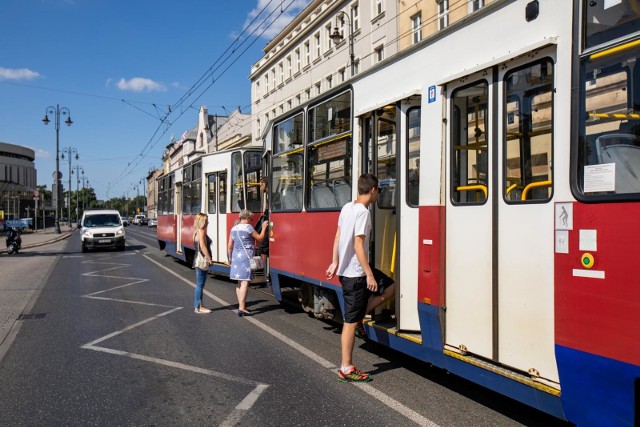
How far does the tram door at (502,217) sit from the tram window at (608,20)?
1.24 feet

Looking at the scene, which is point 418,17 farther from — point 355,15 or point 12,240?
point 12,240

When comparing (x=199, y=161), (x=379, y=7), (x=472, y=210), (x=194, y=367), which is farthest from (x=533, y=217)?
(x=379, y=7)

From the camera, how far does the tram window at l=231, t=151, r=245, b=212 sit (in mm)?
12539

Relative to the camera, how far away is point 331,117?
21.9 feet

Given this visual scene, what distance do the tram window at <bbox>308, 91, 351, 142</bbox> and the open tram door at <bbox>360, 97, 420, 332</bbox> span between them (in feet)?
1.22

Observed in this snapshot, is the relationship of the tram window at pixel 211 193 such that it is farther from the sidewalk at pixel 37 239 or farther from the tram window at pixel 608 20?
the sidewalk at pixel 37 239

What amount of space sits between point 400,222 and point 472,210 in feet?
3.26

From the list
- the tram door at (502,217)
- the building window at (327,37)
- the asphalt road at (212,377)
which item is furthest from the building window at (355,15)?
the tram door at (502,217)

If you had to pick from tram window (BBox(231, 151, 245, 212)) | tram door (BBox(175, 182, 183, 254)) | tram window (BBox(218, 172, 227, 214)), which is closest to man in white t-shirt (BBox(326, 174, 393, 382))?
tram window (BBox(231, 151, 245, 212))

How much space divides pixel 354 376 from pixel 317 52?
40.9 meters

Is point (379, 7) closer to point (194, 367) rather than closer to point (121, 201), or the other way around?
point (194, 367)

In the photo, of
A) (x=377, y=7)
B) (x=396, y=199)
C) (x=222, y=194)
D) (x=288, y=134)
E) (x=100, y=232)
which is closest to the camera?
(x=396, y=199)

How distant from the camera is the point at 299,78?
46750mm

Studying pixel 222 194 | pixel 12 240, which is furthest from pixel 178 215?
pixel 12 240
